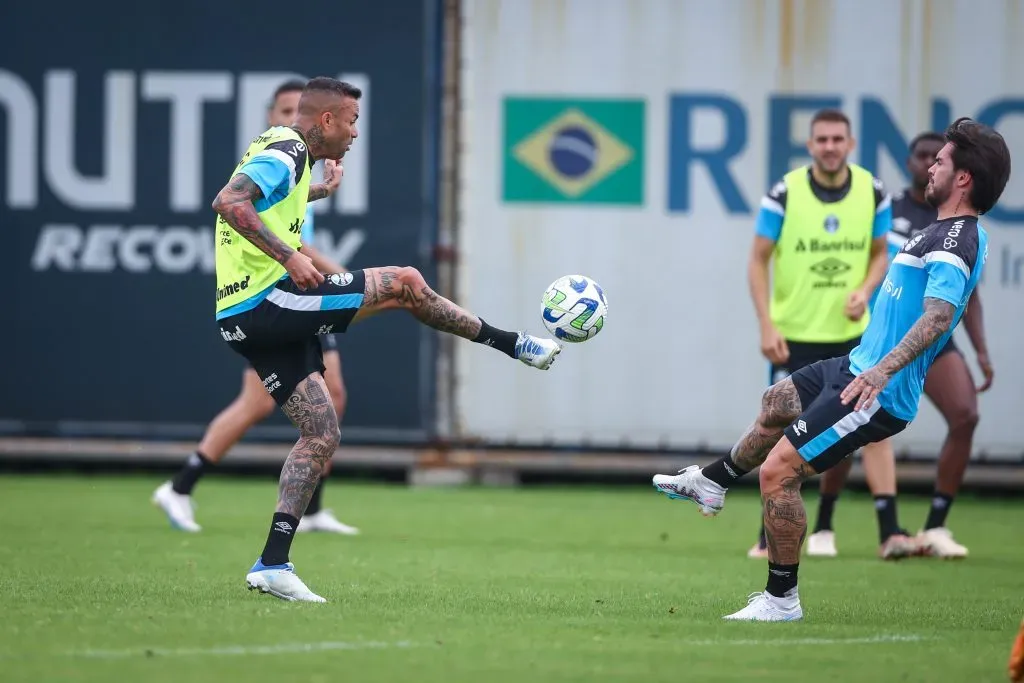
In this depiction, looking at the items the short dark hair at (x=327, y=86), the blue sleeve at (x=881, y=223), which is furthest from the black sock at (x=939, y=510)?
the short dark hair at (x=327, y=86)

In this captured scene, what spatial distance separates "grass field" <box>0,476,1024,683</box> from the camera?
6.10 m

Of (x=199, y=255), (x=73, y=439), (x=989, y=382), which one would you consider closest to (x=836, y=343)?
(x=989, y=382)

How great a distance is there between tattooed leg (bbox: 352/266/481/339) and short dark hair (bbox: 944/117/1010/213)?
88.0 inches

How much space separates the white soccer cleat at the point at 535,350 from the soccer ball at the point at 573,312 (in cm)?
27

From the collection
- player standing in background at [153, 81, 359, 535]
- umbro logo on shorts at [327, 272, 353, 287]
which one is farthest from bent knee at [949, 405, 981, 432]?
umbro logo on shorts at [327, 272, 353, 287]

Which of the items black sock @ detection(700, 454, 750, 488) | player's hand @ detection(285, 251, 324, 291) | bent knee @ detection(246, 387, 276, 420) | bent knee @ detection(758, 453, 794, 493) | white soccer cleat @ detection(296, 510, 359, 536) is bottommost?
white soccer cleat @ detection(296, 510, 359, 536)

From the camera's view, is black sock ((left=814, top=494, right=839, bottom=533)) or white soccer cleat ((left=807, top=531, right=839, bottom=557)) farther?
black sock ((left=814, top=494, right=839, bottom=533))

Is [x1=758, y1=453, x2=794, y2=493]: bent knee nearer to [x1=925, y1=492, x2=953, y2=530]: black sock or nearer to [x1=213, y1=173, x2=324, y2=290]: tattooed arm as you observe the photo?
[x1=213, y1=173, x2=324, y2=290]: tattooed arm

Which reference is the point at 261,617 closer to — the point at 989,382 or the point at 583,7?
the point at 989,382

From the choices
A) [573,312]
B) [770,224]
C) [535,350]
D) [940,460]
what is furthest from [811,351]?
[535,350]

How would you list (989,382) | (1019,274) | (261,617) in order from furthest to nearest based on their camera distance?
(1019,274), (989,382), (261,617)

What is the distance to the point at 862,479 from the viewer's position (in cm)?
1480

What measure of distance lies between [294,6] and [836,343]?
6.27 metres

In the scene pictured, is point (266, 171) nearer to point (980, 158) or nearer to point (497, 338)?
point (497, 338)
